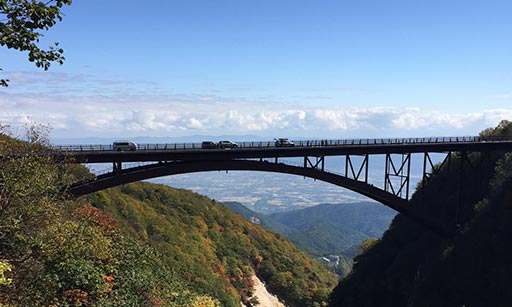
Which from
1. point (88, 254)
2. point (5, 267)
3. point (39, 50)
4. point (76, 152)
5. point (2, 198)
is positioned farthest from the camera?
point (76, 152)

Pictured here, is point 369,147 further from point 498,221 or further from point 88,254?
point 88,254

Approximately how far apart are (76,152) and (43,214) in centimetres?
1289

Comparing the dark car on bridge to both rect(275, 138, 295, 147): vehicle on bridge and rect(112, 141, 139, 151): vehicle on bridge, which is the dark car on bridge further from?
rect(112, 141, 139, 151): vehicle on bridge

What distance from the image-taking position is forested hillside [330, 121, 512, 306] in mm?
31188

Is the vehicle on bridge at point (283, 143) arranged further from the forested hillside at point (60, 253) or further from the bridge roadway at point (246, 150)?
the forested hillside at point (60, 253)

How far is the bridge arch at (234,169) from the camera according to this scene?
3045cm

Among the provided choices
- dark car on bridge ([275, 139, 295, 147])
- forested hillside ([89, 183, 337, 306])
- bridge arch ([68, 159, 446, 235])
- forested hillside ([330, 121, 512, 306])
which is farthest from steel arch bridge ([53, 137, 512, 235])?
forested hillside ([89, 183, 337, 306])

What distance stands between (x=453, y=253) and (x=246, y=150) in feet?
74.4

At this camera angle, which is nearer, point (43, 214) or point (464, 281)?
point (43, 214)

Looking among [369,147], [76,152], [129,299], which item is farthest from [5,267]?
[369,147]

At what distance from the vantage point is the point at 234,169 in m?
35.4

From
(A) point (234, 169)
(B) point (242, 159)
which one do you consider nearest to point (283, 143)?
(B) point (242, 159)

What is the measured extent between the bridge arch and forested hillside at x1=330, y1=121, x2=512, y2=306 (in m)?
3.12

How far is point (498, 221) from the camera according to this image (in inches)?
1335
